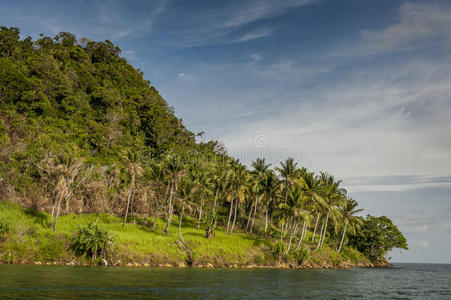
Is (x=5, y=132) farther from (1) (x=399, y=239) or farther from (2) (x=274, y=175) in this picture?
(1) (x=399, y=239)

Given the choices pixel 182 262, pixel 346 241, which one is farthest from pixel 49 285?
pixel 346 241

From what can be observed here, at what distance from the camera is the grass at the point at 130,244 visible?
39.6m

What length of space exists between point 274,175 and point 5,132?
5477 centimetres

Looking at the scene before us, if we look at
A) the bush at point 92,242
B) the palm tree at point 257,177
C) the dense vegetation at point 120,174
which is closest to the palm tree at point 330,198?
the dense vegetation at point 120,174

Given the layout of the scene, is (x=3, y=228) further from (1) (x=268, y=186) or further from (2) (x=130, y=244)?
(1) (x=268, y=186)

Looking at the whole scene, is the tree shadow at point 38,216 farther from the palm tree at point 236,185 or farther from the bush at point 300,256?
the bush at point 300,256

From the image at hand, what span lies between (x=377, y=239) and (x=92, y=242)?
83.5m

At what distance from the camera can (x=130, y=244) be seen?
46.8m

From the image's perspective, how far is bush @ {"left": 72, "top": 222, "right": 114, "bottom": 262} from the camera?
4119cm

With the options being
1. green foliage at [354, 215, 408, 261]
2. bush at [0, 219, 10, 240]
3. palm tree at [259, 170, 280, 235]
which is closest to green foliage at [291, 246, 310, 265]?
palm tree at [259, 170, 280, 235]

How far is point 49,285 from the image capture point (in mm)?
22781

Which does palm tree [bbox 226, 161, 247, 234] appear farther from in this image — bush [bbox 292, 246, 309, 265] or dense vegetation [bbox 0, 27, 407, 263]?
bush [bbox 292, 246, 309, 265]

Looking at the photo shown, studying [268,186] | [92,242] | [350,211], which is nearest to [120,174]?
[92,242]

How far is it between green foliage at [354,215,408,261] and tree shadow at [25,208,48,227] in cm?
8179
